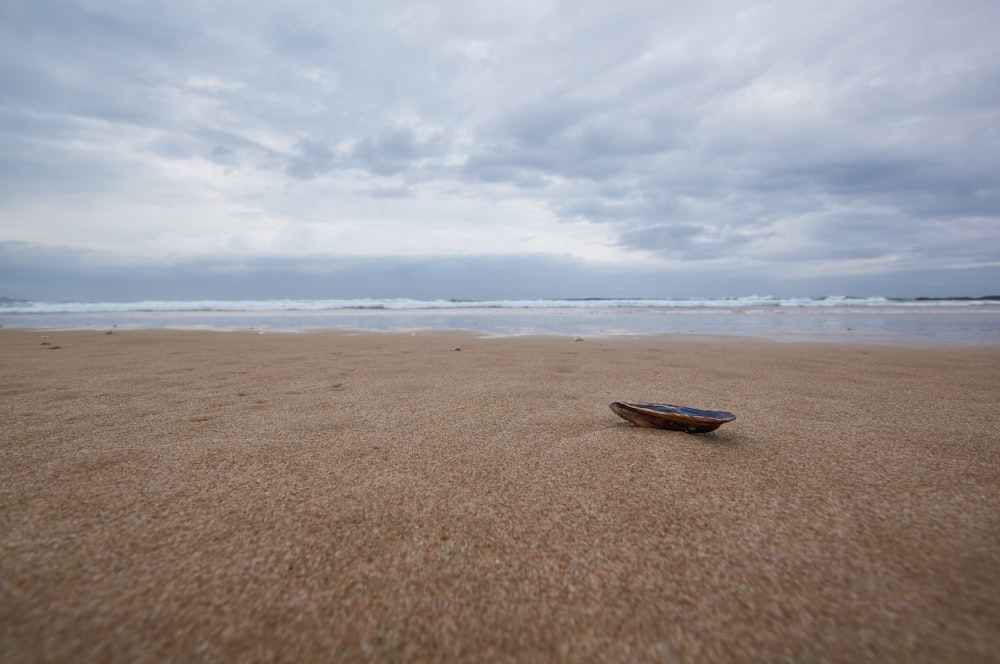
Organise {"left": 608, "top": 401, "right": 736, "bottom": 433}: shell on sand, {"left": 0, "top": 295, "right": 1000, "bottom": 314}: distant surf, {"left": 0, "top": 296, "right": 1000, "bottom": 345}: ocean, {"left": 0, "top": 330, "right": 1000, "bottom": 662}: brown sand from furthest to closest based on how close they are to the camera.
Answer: {"left": 0, "top": 295, "right": 1000, "bottom": 314}: distant surf < {"left": 0, "top": 296, "right": 1000, "bottom": 345}: ocean < {"left": 608, "top": 401, "right": 736, "bottom": 433}: shell on sand < {"left": 0, "top": 330, "right": 1000, "bottom": 662}: brown sand

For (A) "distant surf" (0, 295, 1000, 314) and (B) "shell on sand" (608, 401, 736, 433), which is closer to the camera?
(B) "shell on sand" (608, 401, 736, 433)

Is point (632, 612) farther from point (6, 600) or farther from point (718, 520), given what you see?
point (6, 600)

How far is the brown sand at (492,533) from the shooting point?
0.88 m

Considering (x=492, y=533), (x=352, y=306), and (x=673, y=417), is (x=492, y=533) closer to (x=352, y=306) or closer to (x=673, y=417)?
(x=673, y=417)

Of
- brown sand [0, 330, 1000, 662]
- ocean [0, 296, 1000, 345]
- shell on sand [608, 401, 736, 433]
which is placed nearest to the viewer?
brown sand [0, 330, 1000, 662]

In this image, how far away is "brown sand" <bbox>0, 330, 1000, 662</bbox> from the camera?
2.88 ft

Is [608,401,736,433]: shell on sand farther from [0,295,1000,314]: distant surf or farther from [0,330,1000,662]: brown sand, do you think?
[0,295,1000,314]: distant surf

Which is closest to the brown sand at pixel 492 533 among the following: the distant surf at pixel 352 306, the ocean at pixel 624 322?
the ocean at pixel 624 322

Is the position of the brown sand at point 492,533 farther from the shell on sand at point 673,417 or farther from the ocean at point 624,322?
the ocean at point 624,322

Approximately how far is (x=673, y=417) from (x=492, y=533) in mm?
1110

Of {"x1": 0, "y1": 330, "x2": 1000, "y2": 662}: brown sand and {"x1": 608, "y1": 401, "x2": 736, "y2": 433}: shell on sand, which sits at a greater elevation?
{"x1": 608, "y1": 401, "x2": 736, "y2": 433}: shell on sand

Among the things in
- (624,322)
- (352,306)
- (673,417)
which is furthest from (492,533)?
(352,306)

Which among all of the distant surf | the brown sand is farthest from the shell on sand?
the distant surf

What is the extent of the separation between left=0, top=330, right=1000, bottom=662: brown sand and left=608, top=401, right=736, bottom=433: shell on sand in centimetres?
7
